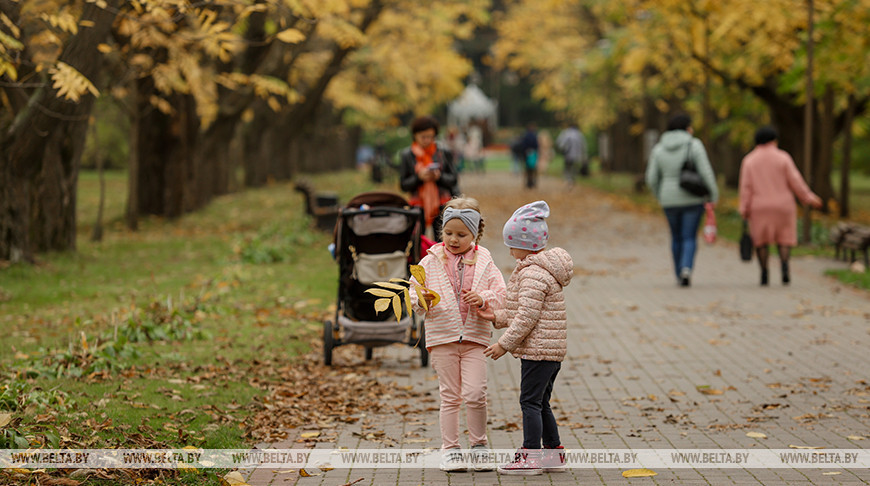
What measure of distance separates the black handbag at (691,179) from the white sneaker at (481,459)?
808 cm

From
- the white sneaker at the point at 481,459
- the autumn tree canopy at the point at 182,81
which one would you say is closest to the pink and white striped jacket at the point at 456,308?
the white sneaker at the point at 481,459

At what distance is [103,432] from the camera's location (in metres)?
5.94

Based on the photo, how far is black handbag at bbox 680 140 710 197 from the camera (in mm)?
13070

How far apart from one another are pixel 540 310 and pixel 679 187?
8.37 m

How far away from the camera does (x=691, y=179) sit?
516 inches

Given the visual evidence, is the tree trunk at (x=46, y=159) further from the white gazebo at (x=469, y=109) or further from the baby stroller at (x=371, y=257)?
the white gazebo at (x=469, y=109)

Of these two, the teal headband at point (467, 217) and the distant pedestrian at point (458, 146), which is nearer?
the teal headband at point (467, 217)

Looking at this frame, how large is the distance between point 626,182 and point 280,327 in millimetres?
31705

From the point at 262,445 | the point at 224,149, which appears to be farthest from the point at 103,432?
the point at 224,149

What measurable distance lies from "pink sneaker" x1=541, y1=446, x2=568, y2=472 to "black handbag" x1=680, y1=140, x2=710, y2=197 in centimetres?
803

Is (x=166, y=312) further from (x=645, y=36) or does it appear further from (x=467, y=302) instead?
(x=645, y=36)

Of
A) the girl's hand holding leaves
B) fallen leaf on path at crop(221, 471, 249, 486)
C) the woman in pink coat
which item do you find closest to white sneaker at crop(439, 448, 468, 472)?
the girl's hand holding leaves

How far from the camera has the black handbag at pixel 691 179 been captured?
13.1 meters

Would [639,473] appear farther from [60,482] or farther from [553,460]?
[60,482]
